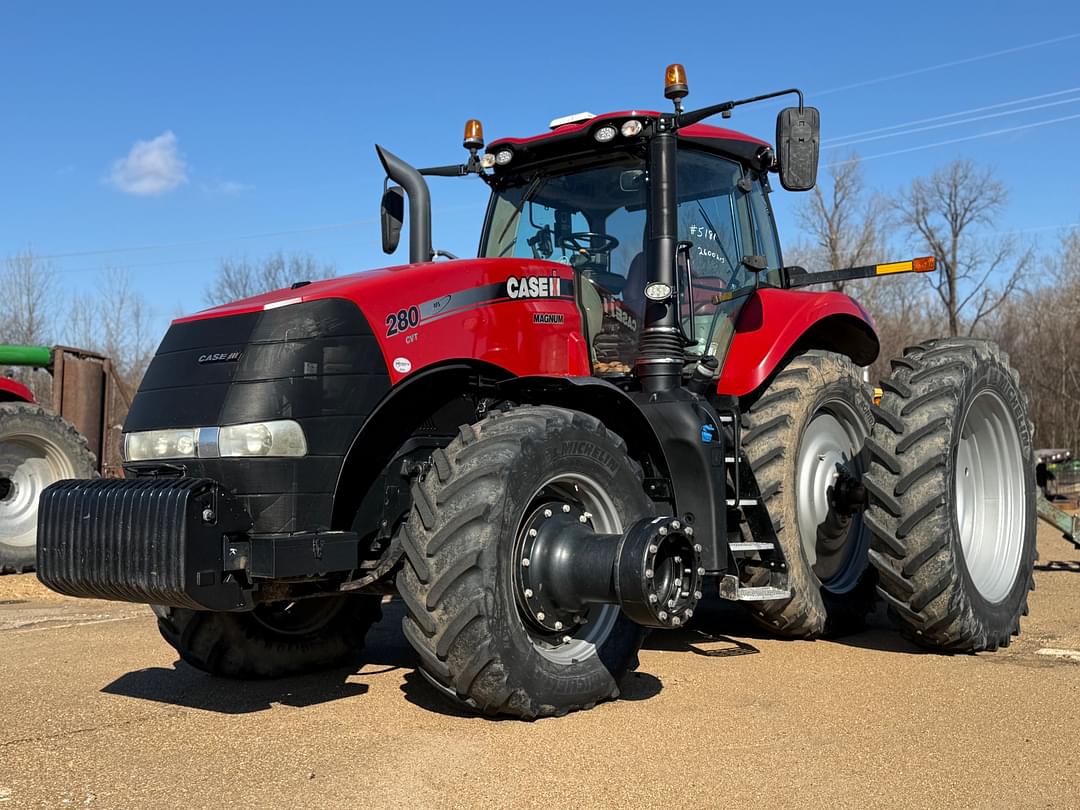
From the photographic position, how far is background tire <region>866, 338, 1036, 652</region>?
5402 millimetres

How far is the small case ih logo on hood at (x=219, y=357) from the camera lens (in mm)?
4254

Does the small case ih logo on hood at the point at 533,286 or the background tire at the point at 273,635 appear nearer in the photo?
the background tire at the point at 273,635

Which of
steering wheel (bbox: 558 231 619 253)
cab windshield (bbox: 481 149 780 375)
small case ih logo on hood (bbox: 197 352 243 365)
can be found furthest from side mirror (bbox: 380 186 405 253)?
small case ih logo on hood (bbox: 197 352 243 365)

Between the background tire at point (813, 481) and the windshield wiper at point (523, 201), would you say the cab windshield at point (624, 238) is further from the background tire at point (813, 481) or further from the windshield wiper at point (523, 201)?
the background tire at point (813, 481)

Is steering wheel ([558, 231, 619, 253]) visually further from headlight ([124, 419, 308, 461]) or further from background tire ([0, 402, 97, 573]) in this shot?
background tire ([0, 402, 97, 573])

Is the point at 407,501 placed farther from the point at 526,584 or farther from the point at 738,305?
the point at 738,305

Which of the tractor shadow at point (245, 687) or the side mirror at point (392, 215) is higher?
the side mirror at point (392, 215)

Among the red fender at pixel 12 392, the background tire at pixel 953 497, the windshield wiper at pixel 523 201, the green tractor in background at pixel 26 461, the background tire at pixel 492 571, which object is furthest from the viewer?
the red fender at pixel 12 392

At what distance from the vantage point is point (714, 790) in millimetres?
3453

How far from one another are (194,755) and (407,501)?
134 cm

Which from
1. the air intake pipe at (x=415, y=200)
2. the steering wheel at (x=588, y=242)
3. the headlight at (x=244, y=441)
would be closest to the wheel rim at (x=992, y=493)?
the steering wheel at (x=588, y=242)

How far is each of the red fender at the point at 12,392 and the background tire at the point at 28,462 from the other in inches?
22.5

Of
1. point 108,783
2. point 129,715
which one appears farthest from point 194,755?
point 129,715

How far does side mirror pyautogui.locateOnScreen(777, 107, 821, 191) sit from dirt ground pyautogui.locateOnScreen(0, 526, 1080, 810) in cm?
237
